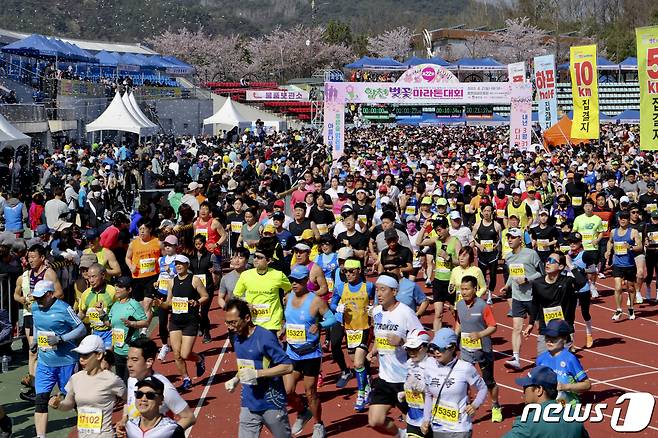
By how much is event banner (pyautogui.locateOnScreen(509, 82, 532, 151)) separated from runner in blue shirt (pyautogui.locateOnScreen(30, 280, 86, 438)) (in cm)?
2926

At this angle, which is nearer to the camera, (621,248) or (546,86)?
(621,248)

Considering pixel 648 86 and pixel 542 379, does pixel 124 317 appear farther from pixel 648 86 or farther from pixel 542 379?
pixel 648 86

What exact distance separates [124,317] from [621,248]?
338 inches

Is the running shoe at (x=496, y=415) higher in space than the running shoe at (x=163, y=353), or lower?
lower

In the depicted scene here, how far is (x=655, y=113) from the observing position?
19.4m

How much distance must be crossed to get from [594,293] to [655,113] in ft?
14.5

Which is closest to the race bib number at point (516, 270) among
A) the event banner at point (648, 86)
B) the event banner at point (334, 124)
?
the event banner at point (648, 86)

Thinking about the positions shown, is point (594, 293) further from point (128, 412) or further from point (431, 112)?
point (431, 112)

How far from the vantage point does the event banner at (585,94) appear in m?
28.1

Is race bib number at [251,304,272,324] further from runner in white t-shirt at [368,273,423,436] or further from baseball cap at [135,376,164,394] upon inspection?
baseball cap at [135,376,164,394]

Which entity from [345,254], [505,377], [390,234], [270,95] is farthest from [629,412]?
[270,95]

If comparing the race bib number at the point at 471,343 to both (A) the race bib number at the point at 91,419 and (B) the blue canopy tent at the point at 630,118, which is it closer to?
(A) the race bib number at the point at 91,419

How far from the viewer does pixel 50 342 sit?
30.3 feet

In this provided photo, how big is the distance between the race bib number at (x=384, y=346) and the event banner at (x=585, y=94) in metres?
20.5
